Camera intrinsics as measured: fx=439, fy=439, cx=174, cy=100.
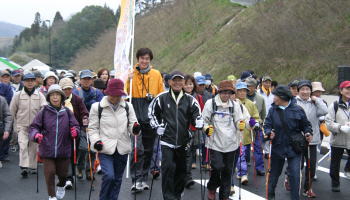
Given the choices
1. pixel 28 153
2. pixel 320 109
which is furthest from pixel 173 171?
pixel 28 153

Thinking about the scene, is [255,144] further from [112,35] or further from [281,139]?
[112,35]

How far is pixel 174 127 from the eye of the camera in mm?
6590

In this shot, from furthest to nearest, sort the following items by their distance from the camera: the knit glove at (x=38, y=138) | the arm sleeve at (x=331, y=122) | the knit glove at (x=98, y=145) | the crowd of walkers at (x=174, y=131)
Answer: the arm sleeve at (x=331, y=122) → the knit glove at (x=38, y=138) → the crowd of walkers at (x=174, y=131) → the knit glove at (x=98, y=145)

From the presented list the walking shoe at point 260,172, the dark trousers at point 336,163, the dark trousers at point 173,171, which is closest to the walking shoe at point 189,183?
the dark trousers at point 173,171

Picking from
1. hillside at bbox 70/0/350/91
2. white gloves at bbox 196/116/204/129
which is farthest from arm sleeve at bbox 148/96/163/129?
hillside at bbox 70/0/350/91

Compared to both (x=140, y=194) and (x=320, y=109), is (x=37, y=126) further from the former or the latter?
(x=320, y=109)

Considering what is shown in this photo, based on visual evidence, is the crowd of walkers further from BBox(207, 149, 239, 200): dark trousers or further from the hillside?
the hillside

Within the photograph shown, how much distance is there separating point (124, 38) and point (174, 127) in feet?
10.7

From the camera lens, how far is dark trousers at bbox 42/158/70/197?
682cm

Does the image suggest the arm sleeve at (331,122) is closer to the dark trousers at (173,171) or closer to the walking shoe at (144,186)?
the dark trousers at (173,171)

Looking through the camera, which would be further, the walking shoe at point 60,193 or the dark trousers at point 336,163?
the dark trousers at point 336,163

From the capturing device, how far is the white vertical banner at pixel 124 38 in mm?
8891

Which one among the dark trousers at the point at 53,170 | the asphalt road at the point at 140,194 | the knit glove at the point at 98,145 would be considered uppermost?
the knit glove at the point at 98,145

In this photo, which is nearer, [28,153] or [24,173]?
[28,153]
